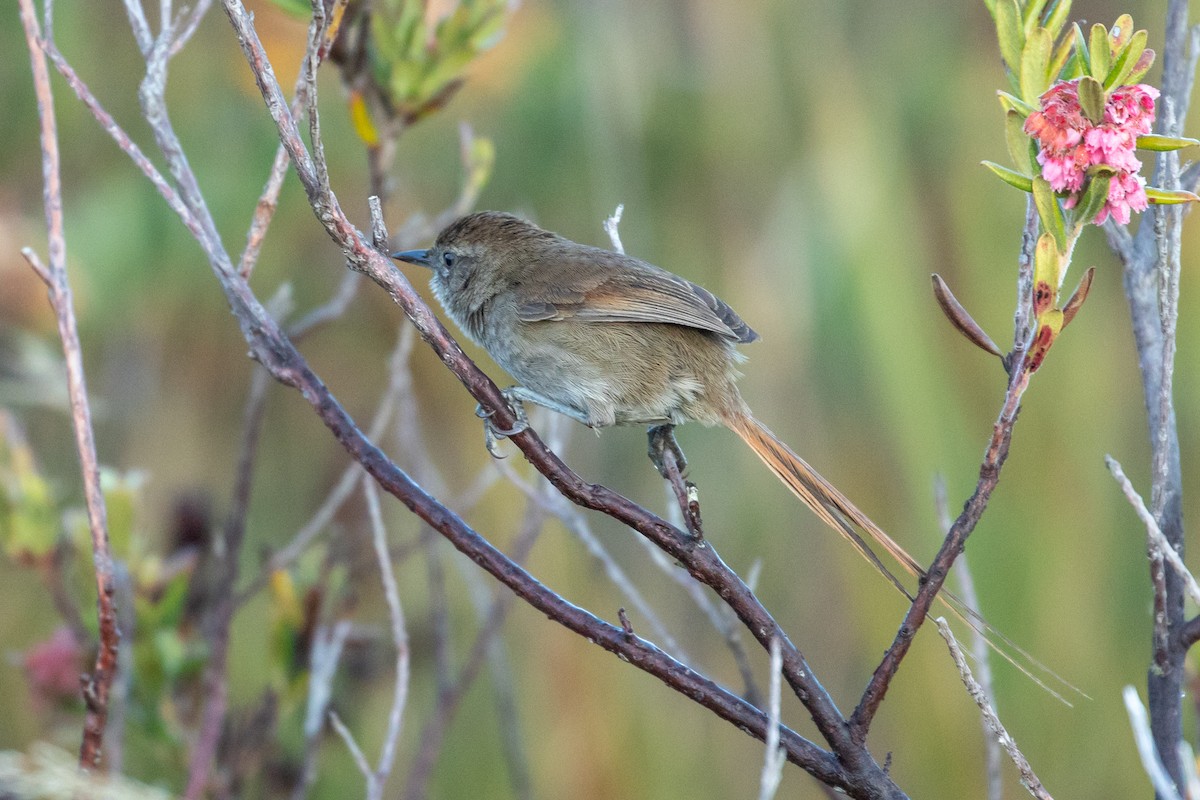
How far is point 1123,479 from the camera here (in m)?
1.45

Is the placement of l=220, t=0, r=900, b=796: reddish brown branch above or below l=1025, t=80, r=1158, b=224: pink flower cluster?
below

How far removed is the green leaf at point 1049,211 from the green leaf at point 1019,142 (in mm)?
48

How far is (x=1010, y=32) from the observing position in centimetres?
153

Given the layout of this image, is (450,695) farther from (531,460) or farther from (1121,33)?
(1121,33)

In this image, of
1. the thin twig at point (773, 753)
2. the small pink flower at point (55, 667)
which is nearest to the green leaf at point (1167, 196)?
the thin twig at point (773, 753)

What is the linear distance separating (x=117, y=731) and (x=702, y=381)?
1.47m

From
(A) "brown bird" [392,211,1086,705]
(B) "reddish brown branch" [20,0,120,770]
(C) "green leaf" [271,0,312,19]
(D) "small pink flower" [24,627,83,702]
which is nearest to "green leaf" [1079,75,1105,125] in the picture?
(A) "brown bird" [392,211,1086,705]

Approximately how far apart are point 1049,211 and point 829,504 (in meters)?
0.98

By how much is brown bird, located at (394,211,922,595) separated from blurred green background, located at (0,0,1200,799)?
73 centimetres

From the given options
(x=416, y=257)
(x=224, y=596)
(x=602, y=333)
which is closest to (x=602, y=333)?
(x=602, y=333)

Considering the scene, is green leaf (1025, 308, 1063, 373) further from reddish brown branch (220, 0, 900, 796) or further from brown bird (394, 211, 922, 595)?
brown bird (394, 211, 922, 595)

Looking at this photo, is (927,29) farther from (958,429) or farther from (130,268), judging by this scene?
(130,268)

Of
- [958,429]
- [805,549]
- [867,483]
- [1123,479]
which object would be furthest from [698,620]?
[1123,479]

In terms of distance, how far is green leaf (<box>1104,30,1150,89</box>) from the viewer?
4.60 ft
